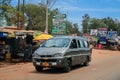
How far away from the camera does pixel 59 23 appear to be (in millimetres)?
34375

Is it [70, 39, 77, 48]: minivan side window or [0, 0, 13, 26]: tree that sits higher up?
[0, 0, 13, 26]: tree

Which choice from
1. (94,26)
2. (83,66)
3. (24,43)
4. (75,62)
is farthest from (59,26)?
(94,26)

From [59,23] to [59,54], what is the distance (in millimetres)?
16433

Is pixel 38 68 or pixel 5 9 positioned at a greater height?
pixel 5 9

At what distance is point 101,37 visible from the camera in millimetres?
51688

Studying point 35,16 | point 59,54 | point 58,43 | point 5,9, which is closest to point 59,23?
point 5,9

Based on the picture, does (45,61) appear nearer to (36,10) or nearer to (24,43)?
(24,43)

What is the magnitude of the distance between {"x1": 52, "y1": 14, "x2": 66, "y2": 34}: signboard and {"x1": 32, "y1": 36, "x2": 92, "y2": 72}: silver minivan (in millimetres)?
12543

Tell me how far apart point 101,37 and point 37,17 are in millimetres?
25471

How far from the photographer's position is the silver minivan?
1800 cm

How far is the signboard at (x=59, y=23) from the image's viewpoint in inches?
1334

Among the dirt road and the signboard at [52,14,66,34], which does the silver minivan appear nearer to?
the dirt road

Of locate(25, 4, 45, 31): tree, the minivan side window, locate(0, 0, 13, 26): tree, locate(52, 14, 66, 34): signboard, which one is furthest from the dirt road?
locate(25, 4, 45, 31): tree

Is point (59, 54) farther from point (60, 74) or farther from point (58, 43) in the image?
point (58, 43)
